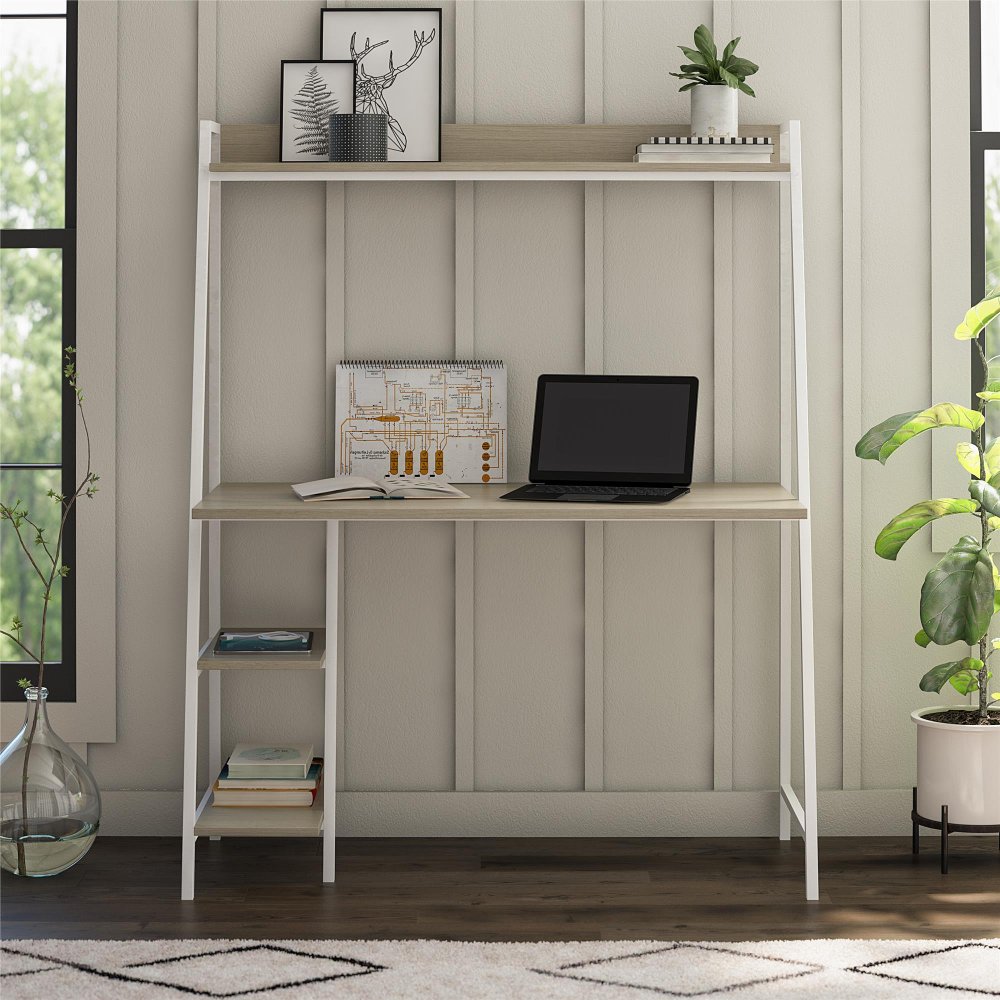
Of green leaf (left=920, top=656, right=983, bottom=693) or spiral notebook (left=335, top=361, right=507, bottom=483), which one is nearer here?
green leaf (left=920, top=656, right=983, bottom=693)

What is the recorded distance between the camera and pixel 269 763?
2.77 metres

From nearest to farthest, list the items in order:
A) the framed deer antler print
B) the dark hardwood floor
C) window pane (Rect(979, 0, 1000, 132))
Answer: the dark hardwood floor < the framed deer antler print < window pane (Rect(979, 0, 1000, 132))

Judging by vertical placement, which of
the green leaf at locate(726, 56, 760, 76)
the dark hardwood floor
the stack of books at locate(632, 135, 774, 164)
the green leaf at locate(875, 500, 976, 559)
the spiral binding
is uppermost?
the green leaf at locate(726, 56, 760, 76)

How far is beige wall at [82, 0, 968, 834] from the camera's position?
9.78 ft

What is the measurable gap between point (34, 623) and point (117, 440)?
556 millimetres

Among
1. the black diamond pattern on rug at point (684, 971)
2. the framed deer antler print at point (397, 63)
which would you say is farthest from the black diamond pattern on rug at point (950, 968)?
the framed deer antler print at point (397, 63)

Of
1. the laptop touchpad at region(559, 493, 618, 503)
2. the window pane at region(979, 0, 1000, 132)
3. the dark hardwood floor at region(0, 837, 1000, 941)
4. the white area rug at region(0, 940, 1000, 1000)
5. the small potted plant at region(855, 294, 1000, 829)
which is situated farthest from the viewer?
the window pane at region(979, 0, 1000, 132)

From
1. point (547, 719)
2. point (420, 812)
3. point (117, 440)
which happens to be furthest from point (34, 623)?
point (547, 719)

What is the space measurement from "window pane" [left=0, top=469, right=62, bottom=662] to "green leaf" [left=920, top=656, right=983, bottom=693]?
86.0 inches

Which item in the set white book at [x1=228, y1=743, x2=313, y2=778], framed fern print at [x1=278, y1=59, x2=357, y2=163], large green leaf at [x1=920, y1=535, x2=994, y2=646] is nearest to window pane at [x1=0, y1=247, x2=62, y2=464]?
framed fern print at [x1=278, y1=59, x2=357, y2=163]

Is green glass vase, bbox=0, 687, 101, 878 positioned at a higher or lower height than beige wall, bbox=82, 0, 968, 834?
lower

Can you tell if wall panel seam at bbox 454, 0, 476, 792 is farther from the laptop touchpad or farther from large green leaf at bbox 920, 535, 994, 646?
large green leaf at bbox 920, 535, 994, 646

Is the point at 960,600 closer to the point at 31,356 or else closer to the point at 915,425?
the point at 915,425

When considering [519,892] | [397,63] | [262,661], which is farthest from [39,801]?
[397,63]
